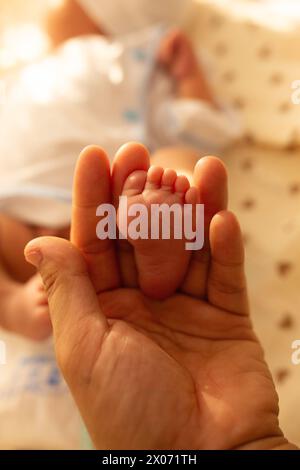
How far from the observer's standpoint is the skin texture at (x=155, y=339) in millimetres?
417

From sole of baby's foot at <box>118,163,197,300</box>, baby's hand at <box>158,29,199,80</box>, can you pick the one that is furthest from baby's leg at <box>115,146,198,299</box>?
baby's hand at <box>158,29,199,80</box>

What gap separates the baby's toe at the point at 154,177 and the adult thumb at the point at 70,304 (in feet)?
0.32

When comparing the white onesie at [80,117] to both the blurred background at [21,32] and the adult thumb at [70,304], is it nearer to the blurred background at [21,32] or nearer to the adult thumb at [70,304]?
the blurred background at [21,32]

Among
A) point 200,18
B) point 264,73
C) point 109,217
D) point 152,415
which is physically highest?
point 200,18

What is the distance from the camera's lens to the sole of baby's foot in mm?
456

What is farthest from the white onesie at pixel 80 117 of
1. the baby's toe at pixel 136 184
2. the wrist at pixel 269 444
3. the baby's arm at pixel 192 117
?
the wrist at pixel 269 444

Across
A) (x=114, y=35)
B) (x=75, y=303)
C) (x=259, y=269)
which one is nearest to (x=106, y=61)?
(x=114, y=35)

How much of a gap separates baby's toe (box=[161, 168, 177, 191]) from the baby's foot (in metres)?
0.25

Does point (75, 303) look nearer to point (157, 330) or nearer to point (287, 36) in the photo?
point (157, 330)

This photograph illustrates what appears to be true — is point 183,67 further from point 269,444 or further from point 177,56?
point 269,444

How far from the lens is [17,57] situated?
0.95m

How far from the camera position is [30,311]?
0.64 m

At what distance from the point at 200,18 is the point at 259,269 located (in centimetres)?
66

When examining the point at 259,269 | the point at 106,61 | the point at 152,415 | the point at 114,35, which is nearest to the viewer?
the point at 152,415
